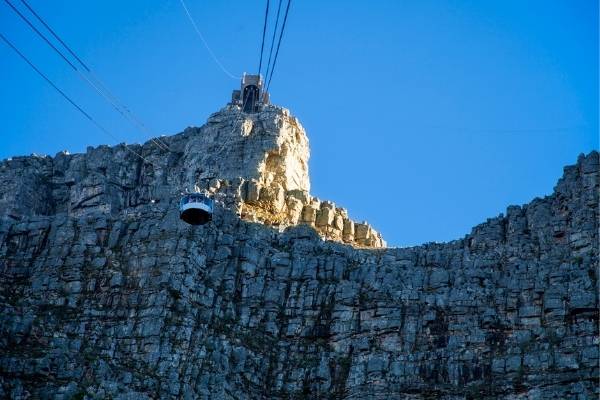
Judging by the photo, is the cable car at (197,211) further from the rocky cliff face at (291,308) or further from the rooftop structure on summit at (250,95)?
the rooftop structure on summit at (250,95)

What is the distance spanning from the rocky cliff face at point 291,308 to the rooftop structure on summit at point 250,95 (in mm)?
21217

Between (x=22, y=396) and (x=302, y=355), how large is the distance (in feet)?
49.1

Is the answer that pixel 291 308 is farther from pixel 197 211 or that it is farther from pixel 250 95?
pixel 250 95

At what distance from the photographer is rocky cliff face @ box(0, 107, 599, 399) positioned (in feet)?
199

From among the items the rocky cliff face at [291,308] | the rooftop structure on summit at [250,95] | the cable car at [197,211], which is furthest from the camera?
the rooftop structure on summit at [250,95]

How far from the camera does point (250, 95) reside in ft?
340

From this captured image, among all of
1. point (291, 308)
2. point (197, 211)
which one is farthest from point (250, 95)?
point (197, 211)

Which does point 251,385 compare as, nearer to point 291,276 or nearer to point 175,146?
point 291,276

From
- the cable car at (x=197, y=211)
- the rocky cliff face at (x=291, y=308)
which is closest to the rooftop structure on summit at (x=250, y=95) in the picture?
the rocky cliff face at (x=291, y=308)

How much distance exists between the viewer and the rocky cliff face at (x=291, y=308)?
60562 millimetres

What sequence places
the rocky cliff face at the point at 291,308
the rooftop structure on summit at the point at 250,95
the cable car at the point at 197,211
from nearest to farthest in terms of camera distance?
the cable car at the point at 197,211
the rocky cliff face at the point at 291,308
the rooftop structure on summit at the point at 250,95

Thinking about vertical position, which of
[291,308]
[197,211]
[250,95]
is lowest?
[291,308]

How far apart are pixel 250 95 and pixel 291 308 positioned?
39026 mm

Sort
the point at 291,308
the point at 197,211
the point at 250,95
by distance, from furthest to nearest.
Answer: the point at 250,95
the point at 291,308
the point at 197,211
